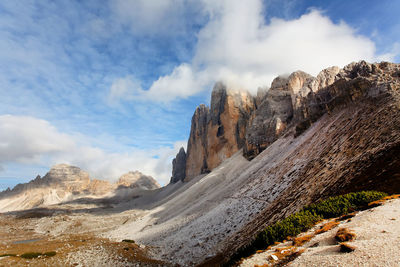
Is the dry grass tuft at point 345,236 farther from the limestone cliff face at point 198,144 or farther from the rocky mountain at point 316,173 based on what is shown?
the limestone cliff face at point 198,144

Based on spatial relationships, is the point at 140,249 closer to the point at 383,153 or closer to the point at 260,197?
the point at 260,197

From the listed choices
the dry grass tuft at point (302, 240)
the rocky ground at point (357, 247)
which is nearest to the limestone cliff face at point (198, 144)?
the dry grass tuft at point (302, 240)

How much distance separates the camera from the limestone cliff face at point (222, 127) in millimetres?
91812

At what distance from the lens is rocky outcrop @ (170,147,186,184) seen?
148 meters

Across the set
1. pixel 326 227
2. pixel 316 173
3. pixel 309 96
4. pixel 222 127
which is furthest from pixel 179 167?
pixel 326 227

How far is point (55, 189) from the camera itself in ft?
580

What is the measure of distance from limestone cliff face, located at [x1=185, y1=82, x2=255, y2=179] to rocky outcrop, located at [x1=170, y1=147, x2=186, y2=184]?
1034 inches

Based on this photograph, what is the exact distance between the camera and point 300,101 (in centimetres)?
5391

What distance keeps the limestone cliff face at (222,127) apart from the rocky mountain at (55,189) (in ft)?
373

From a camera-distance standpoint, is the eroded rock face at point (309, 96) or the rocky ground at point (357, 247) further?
the eroded rock face at point (309, 96)

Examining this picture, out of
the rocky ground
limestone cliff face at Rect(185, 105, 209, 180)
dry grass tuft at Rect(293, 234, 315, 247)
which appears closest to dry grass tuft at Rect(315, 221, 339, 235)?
the rocky ground

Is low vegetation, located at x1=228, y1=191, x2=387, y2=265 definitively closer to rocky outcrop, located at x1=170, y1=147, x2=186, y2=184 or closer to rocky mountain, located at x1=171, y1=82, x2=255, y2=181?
rocky mountain, located at x1=171, y1=82, x2=255, y2=181

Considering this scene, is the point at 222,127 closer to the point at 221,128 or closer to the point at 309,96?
the point at 221,128

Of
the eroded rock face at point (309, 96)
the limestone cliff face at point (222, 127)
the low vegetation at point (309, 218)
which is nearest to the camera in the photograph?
the low vegetation at point (309, 218)
